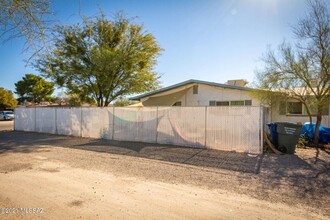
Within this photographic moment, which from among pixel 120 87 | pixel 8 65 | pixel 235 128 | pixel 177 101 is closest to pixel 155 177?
pixel 8 65

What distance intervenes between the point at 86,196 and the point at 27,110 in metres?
16.4

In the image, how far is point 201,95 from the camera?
15828mm

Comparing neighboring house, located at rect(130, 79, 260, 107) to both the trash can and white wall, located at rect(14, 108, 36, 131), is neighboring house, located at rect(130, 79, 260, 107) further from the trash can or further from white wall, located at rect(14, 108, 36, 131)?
white wall, located at rect(14, 108, 36, 131)

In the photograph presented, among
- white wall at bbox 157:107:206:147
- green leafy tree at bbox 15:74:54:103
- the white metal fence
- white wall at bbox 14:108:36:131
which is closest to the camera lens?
the white metal fence

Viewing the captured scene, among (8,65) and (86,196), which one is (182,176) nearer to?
(86,196)

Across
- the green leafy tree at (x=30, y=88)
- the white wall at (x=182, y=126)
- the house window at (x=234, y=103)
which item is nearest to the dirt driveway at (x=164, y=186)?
the white wall at (x=182, y=126)

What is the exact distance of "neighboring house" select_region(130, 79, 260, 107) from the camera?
14526 millimetres

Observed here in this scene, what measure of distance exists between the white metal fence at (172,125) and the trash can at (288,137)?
111 cm

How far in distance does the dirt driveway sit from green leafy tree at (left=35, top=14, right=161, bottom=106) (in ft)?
34.2

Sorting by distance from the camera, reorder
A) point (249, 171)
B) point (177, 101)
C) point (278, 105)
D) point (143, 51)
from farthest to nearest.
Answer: point (143, 51) < point (177, 101) < point (278, 105) < point (249, 171)

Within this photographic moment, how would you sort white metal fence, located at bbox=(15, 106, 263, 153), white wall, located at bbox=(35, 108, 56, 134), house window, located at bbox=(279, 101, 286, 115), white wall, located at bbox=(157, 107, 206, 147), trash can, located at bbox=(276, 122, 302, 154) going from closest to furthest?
trash can, located at bbox=(276, 122, 302, 154) < white metal fence, located at bbox=(15, 106, 263, 153) < white wall, located at bbox=(157, 107, 206, 147) < house window, located at bbox=(279, 101, 286, 115) < white wall, located at bbox=(35, 108, 56, 134)

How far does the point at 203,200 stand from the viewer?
4398 millimetres

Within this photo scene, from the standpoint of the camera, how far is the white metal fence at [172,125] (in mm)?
9438

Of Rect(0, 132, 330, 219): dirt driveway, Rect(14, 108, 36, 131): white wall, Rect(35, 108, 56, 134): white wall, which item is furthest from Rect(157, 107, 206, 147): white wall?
Rect(14, 108, 36, 131): white wall
